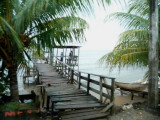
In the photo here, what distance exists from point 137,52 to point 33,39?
14.8 feet

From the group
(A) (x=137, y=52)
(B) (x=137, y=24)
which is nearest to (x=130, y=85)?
(A) (x=137, y=52)

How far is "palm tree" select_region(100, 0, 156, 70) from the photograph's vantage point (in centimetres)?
593

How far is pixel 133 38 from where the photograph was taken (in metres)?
6.37

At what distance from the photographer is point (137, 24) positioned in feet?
19.7

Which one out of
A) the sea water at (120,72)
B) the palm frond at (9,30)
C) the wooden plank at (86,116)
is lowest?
the sea water at (120,72)

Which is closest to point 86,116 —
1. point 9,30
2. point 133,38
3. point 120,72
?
point 9,30

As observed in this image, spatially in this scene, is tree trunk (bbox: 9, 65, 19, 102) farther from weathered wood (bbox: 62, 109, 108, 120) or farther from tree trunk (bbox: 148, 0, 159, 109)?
tree trunk (bbox: 148, 0, 159, 109)

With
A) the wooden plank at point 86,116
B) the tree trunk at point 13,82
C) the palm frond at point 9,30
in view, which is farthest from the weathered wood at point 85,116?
the tree trunk at point 13,82

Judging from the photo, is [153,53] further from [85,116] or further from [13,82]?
[13,82]

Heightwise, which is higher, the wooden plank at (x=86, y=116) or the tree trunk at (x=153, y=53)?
the tree trunk at (x=153, y=53)

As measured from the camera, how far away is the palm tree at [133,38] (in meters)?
5.93

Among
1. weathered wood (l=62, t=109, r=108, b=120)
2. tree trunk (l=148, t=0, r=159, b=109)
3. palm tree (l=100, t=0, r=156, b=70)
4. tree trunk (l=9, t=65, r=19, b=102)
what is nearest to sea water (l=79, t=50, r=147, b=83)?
palm tree (l=100, t=0, r=156, b=70)

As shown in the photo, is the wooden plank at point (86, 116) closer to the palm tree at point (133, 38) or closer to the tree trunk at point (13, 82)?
the palm tree at point (133, 38)

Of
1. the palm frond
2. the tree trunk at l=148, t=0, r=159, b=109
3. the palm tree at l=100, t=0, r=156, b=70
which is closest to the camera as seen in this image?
the palm frond
